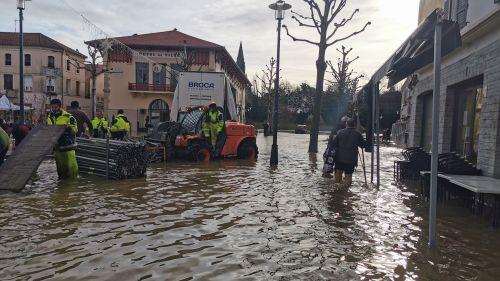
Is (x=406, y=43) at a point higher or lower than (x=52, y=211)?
higher

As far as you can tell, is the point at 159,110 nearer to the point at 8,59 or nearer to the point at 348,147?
the point at 8,59

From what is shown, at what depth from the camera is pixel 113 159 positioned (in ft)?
Result: 33.4

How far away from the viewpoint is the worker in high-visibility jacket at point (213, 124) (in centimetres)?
1428

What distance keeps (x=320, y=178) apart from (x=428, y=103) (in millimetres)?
6098

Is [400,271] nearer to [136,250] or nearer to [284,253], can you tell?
[284,253]

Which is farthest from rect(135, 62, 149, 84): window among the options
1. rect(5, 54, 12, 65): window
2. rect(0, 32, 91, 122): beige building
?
rect(5, 54, 12, 65): window

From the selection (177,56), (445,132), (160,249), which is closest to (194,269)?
→ (160,249)

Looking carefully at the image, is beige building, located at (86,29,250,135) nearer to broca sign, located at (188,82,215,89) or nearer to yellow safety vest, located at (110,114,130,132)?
broca sign, located at (188,82,215,89)

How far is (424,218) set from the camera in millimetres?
6918

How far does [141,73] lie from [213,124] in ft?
96.0

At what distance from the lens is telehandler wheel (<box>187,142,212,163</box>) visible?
1428 centimetres

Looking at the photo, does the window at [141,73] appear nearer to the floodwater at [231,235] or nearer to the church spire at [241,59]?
the floodwater at [231,235]

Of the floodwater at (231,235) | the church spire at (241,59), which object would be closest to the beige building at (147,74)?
the floodwater at (231,235)

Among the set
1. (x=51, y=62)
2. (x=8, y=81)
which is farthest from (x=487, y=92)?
(x=8, y=81)
